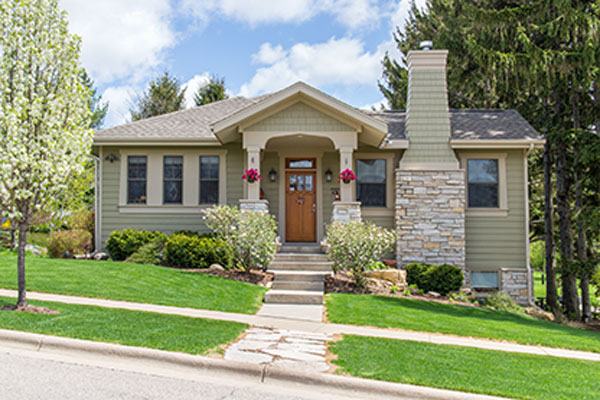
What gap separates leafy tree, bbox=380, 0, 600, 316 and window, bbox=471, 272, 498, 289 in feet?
6.75

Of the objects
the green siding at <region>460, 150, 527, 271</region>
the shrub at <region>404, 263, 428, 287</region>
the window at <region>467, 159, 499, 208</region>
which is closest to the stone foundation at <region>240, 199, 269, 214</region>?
the shrub at <region>404, 263, 428, 287</region>

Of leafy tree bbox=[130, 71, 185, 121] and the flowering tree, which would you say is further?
leafy tree bbox=[130, 71, 185, 121]

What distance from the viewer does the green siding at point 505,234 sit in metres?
13.1

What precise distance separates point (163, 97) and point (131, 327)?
2569 centimetres

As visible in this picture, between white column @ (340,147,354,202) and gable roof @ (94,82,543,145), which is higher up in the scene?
gable roof @ (94,82,543,145)

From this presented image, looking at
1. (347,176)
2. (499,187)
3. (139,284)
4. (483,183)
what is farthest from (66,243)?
(499,187)

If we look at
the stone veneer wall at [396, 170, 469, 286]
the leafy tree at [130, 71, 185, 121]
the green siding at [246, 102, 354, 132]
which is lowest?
the stone veneer wall at [396, 170, 469, 286]

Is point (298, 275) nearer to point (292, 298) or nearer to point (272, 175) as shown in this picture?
point (292, 298)

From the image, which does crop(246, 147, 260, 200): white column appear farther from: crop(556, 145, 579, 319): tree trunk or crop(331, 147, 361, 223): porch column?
crop(556, 145, 579, 319): tree trunk

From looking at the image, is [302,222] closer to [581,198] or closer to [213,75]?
[581,198]

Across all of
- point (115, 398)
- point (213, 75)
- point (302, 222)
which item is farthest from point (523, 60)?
point (213, 75)

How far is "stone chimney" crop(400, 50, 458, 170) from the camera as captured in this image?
1303cm

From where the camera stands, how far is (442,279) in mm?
11562

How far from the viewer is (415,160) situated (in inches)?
514
